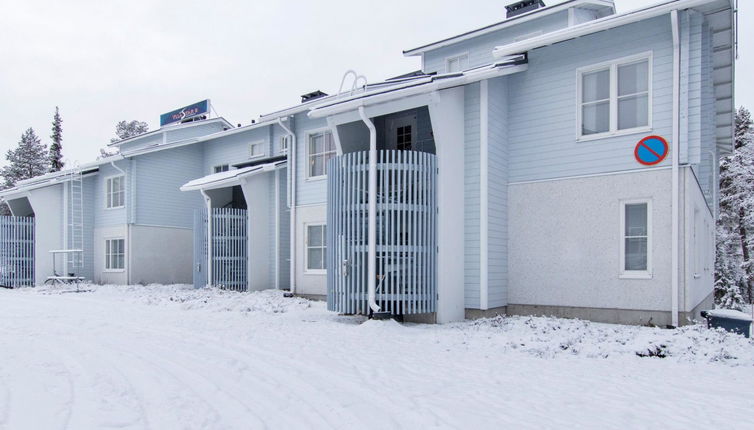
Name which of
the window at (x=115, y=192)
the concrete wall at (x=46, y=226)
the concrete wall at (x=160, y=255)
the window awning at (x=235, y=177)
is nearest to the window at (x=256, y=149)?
the window awning at (x=235, y=177)

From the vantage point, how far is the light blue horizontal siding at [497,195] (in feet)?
37.2

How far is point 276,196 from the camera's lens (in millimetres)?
18188

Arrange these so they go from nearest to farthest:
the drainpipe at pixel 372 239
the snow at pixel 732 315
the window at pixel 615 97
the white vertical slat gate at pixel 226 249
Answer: the snow at pixel 732 315 < the window at pixel 615 97 < the drainpipe at pixel 372 239 < the white vertical slat gate at pixel 226 249

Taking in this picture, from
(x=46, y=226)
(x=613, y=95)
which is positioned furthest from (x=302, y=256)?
(x=46, y=226)

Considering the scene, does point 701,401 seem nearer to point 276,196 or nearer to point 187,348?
point 187,348

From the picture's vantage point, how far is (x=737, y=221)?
101 feet

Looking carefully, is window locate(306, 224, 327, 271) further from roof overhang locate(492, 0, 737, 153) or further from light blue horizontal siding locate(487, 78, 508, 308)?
roof overhang locate(492, 0, 737, 153)

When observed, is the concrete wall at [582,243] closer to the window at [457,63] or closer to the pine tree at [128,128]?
the window at [457,63]

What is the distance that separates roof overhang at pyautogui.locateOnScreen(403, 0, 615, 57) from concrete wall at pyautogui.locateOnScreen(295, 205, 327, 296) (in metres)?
7.09

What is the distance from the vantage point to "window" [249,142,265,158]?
21000 mm

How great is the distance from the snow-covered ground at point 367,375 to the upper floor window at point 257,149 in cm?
1075

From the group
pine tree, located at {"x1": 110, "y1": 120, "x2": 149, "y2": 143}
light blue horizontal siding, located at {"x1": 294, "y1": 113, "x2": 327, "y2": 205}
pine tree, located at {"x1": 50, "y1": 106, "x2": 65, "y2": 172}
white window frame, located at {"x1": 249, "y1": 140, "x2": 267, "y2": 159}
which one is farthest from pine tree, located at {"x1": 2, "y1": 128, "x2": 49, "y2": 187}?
light blue horizontal siding, located at {"x1": 294, "y1": 113, "x2": 327, "y2": 205}

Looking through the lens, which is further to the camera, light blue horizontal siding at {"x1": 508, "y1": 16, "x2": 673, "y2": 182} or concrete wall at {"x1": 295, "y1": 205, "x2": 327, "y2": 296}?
concrete wall at {"x1": 295, "y1": 205, "x2": 327, "y2": 296}

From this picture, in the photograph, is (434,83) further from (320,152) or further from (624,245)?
(320,152)
